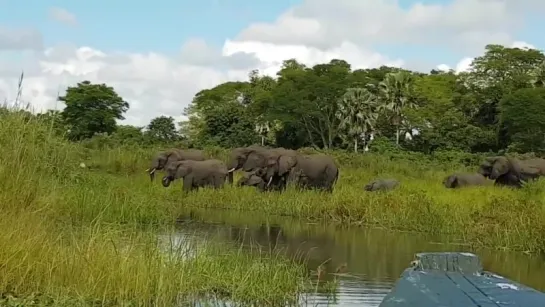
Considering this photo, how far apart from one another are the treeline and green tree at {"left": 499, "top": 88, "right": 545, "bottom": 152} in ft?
0.77

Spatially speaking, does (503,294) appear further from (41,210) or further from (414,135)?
(414,135)

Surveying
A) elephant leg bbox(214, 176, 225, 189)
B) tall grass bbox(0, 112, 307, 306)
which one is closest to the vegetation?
tall grass bbox(0, 112, 307, 306)

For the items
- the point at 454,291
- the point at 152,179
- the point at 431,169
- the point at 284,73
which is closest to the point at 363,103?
the point at 284,73

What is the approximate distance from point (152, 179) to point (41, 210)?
17.0 metres

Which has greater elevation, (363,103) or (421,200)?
(363,103)

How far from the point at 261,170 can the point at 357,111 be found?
2518 cm

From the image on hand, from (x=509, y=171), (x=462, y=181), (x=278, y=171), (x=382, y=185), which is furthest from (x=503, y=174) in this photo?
(x=278, y=171)

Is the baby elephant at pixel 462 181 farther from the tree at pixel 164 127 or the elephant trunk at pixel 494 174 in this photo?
the tree at pixel 164 127

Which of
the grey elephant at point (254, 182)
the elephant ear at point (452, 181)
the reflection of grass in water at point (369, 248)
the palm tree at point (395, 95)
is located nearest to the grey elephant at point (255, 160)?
the grey elephant at point (254, 182)

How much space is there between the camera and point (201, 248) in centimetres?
873

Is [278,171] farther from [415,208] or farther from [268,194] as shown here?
[415,208]

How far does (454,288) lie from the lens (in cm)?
380

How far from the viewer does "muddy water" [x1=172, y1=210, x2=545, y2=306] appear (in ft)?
30.0

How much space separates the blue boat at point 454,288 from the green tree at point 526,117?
39121mm
